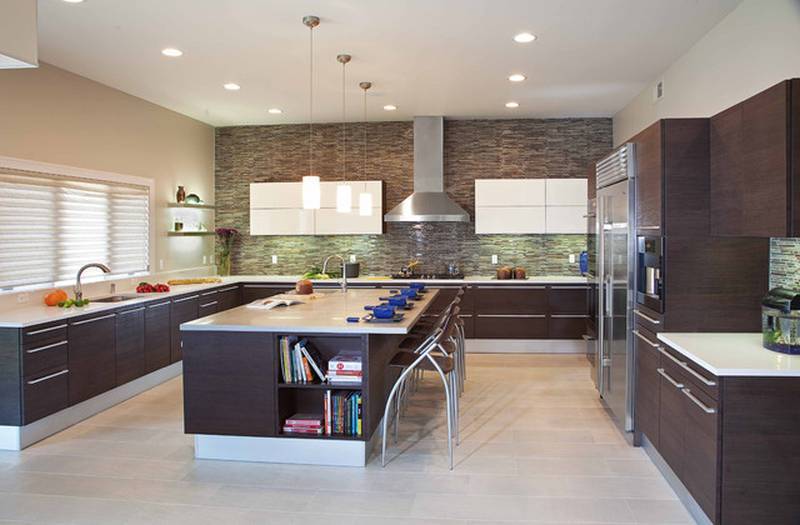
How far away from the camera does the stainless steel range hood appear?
7.25 meters

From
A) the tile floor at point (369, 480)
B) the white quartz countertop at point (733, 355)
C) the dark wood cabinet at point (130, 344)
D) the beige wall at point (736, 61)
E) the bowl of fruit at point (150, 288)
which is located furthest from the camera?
the bowl of fruit at point (150, 288)

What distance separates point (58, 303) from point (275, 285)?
113 inches

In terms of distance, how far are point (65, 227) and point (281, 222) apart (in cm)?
284

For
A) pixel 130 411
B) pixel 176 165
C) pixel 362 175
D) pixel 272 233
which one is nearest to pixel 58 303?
pixel 130 411

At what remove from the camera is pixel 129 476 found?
360 centimetres

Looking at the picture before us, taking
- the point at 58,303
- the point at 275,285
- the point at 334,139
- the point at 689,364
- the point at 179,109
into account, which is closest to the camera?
the point at 689,364

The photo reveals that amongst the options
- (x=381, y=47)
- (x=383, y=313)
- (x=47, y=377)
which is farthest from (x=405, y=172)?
(x=47, y=377)

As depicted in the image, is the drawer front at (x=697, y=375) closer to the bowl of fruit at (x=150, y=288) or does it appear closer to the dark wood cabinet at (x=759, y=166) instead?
the dark wood cabinet at (x=759, y=166)

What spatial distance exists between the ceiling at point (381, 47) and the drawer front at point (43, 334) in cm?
207

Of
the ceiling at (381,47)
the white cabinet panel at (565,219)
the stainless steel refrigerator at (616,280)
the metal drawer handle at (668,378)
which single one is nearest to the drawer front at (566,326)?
the white cabinet panel at (565,219)

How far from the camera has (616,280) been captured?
14.5 feet

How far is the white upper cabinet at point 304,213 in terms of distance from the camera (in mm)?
7570

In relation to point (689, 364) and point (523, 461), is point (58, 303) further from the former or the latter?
point (689, 364)

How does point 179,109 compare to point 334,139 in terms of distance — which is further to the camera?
point 334,139
